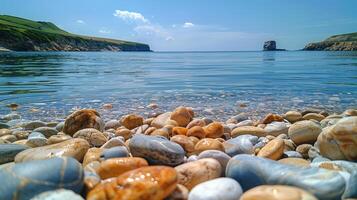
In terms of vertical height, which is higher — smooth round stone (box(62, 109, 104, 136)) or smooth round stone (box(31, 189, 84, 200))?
smooth round stone (box(31, 189, 84, 200))

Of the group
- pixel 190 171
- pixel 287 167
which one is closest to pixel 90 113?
pixel 190 171

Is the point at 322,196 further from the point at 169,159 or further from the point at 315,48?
the point at 315,48

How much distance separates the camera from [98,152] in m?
4.07

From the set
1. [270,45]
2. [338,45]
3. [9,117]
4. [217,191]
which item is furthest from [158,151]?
[270,45]

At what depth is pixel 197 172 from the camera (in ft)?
10.6

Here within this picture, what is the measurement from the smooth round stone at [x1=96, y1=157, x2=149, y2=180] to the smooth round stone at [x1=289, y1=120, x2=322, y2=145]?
257 cm

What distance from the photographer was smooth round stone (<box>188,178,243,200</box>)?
Result: 266 cm

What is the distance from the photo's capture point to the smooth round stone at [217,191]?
8.73ft

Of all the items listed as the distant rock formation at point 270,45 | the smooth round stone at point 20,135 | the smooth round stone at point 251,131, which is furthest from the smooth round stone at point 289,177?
the distant rock formation at point 270,45

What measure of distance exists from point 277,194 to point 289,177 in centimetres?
47

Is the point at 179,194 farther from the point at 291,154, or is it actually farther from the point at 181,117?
the point at 181,117

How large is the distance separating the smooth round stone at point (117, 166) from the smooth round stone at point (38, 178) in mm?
444

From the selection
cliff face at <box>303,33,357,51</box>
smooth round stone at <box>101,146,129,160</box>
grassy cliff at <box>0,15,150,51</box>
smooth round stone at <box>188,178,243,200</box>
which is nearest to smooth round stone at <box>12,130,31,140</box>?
smooth round stone at <box>101,146,129,160</box>

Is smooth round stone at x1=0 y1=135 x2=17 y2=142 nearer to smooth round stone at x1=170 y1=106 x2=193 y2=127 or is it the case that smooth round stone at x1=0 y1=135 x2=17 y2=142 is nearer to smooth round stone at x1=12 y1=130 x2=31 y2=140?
smooth round stone at x1=12 y1=130 x2=31 y2=140
